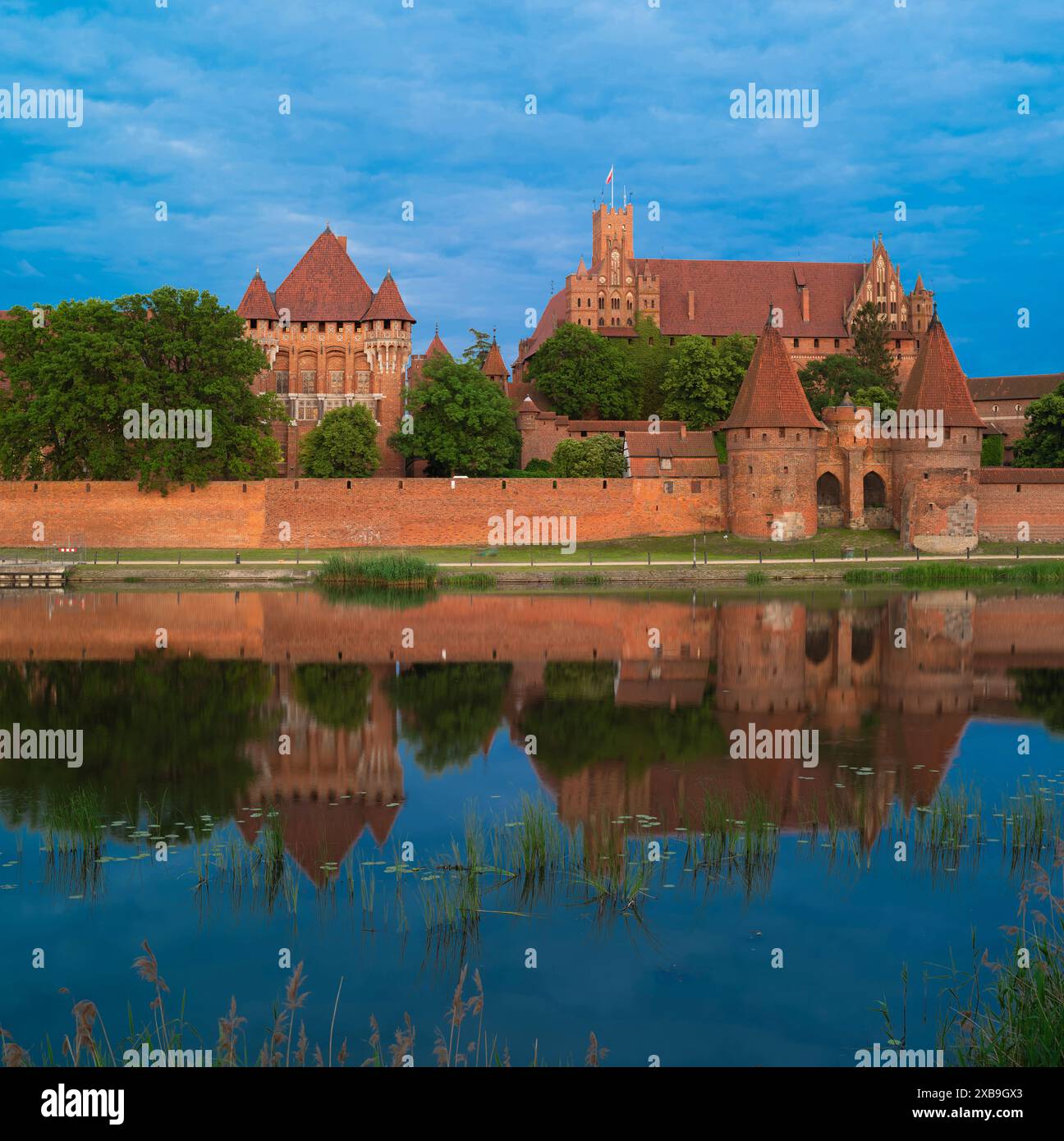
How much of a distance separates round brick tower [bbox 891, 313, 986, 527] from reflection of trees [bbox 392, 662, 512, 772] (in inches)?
1009

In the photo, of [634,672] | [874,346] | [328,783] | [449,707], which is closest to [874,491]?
[874,346]

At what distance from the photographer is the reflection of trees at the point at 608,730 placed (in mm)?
12281

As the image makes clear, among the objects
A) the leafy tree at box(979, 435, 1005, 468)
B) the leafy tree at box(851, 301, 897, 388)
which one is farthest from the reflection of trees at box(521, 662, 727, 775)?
the leafy tree at box(851, 301, 897, 388)

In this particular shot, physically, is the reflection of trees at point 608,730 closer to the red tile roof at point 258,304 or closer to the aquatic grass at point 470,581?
the aquatic grass at point 470,581

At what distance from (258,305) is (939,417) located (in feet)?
96.9

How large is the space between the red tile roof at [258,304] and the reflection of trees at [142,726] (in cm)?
3533

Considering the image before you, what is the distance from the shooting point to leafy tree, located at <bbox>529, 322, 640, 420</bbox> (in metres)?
52.6

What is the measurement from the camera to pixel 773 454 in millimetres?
39969

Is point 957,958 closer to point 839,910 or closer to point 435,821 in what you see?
point 839,910

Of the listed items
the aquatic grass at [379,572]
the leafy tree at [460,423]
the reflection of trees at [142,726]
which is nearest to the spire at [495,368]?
the leafy tree at [460,423]
